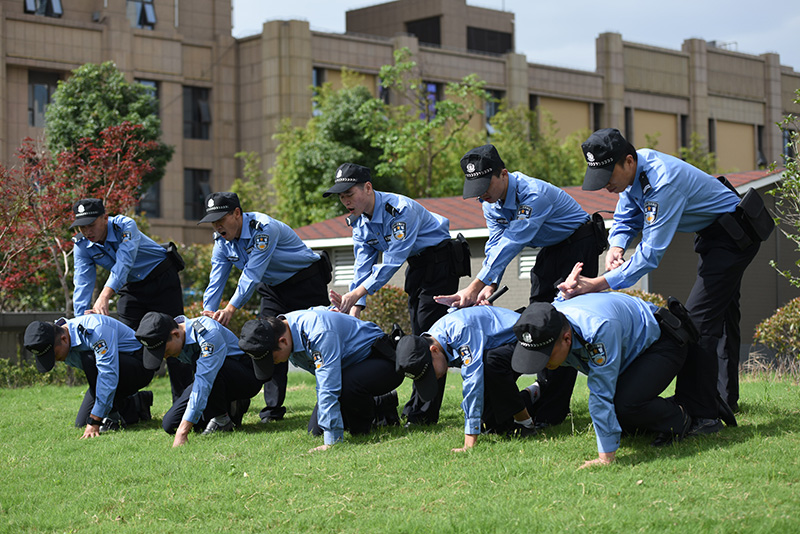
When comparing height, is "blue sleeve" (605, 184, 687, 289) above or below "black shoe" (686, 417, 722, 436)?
above

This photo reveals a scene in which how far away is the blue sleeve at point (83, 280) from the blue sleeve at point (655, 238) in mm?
5711

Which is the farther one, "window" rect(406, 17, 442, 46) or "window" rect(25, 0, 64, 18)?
"window" rect(406, 17, 442, 46)

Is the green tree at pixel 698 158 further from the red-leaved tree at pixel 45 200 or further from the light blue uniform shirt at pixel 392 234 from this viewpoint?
the light blue uniform shirt at pixel 392 234

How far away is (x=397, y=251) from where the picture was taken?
25.8 ft

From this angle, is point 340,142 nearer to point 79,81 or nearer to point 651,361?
point 79,81

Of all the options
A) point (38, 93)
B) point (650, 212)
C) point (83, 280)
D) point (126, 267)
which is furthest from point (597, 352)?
point (38, 93)

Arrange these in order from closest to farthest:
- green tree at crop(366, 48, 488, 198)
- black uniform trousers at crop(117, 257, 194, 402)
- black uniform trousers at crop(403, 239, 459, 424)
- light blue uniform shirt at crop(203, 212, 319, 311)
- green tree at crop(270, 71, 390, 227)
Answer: black uniform trousers at crop(403, 239, 459, 424)
light blue uniform shirt at crop(203, 212, 319, 311)
black uniform trousers at crop(117, 257, 194, 402)
green tree at crop(366, 48, 488, 198)
green tree at crop(270, 71, 390, 227)

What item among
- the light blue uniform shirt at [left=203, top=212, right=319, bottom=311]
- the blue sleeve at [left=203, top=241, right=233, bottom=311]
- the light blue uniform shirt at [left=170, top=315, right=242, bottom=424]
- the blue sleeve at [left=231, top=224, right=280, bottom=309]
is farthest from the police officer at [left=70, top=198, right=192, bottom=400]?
the blue sleeve at [left=231, top=224, right=280, bottom=309]

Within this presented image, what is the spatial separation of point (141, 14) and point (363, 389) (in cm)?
3763

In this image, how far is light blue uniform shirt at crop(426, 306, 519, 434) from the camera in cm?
659

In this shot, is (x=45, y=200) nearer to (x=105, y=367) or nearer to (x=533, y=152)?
(x=105, y=367)

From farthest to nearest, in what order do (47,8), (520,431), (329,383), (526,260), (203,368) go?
1. (47,8)
2. (526,260)
3. (203,368)
4. (329,383)
5. (520,431)

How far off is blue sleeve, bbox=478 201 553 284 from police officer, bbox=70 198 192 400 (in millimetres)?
3660

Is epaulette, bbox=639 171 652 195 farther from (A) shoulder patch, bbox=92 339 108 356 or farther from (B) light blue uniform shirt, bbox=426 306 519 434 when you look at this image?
(A) shoulder patch, bbox=92 339 108 356
